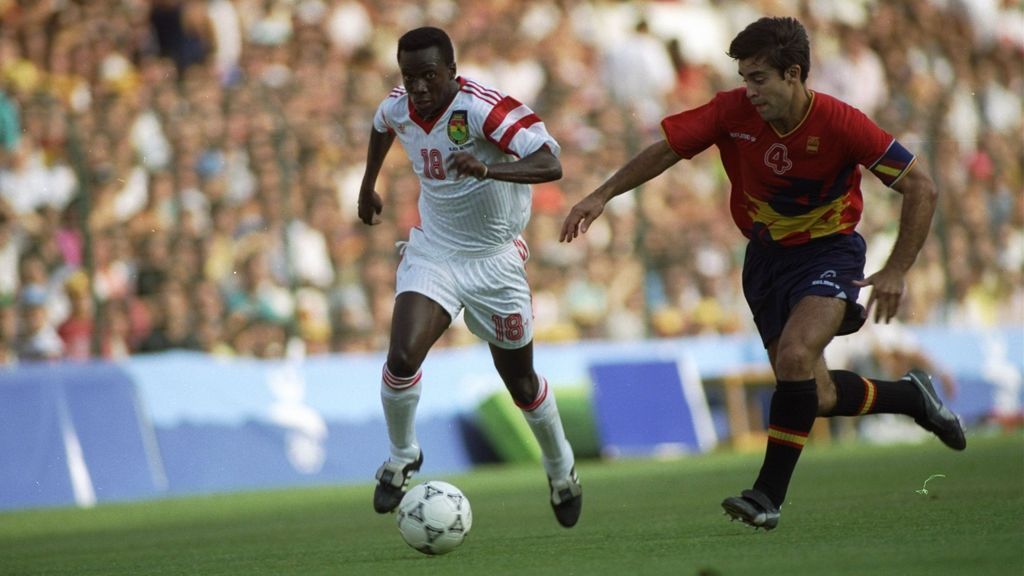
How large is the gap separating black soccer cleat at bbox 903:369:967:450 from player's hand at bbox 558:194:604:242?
7.26ft

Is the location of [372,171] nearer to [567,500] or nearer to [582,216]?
[582,216]

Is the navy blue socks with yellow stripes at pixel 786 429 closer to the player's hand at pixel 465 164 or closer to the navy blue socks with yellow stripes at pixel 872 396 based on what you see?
the navy blue socks with yellow stripes at pixel 872 396

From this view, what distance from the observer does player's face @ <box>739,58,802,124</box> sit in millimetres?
7621

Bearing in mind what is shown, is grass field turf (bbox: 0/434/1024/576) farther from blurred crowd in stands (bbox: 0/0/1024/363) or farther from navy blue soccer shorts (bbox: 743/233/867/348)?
blurred crowd in stands (bbox: 0/0/1024/363)

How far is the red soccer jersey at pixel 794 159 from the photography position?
25.4 feet

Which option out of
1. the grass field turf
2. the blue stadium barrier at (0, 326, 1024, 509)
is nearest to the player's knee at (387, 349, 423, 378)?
the grass field turf

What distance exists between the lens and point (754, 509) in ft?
24.5

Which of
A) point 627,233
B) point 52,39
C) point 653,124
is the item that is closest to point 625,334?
point 627,233

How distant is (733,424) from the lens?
61.1 ft

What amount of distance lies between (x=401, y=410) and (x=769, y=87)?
8.51 feet

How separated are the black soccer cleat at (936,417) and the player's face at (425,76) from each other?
9.60 ft

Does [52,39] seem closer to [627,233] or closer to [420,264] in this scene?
[627,233]

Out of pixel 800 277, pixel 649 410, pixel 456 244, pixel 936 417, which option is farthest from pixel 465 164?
pixel 649 410

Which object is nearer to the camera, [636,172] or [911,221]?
[911,221]
